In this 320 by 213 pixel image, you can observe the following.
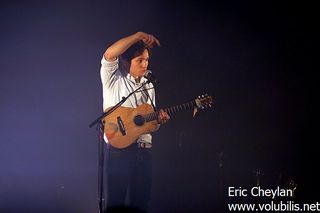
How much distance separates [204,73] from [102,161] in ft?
3.51

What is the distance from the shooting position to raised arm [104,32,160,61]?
11.1 feet

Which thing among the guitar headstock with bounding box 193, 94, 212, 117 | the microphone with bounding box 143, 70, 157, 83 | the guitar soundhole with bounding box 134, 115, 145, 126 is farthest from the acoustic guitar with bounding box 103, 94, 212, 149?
the guitar headstock with bounding box 193, 94, 212, 117

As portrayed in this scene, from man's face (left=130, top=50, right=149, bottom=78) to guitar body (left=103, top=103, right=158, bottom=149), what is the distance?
0.86 ft

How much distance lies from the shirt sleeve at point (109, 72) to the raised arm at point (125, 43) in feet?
0.13

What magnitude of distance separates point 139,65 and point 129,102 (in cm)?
32

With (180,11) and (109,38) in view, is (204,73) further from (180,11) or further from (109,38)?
(109,38)

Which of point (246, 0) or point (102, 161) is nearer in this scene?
point (102, 161)

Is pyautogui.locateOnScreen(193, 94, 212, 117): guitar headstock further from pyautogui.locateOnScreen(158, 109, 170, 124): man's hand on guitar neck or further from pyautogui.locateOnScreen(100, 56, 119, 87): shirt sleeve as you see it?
pyautogui.locateOnScreen(100, 56, 119, 87): shirt sleeve

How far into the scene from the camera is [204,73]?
348 cm

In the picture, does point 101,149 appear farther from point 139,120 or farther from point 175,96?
point 175,96

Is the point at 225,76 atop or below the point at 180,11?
below

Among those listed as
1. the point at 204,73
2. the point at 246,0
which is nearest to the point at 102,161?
the point at 204,73

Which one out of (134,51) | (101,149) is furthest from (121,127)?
(134,51)

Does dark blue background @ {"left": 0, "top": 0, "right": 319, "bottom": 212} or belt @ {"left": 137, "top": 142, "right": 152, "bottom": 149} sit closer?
belt @ {"left": 137, "top": 142, "right": 152, "bottom": 149}
